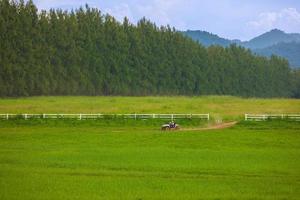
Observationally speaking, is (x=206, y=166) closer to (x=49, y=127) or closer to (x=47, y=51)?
(x=49, y=127)

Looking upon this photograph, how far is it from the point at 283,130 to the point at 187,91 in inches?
3925

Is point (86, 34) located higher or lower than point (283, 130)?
higher

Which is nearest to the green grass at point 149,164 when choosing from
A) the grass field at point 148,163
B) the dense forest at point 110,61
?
the grass field at point 148,163

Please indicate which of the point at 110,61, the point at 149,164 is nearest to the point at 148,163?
the point at 149,164

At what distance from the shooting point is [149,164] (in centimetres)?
3325

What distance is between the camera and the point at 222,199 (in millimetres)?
23781

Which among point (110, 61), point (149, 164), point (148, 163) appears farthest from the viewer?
point (110, 61)

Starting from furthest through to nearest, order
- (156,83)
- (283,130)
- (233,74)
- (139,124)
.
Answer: (233,74)
(156,83)
(139,124)
(283,130)

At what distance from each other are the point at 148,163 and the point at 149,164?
410 millimetres

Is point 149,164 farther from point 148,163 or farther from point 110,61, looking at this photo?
point 110,61

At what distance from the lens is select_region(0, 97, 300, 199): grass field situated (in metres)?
25.2

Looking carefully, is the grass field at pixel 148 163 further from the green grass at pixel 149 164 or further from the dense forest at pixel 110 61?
the dense forest at pixel 110 61

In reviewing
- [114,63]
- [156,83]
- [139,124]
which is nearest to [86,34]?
[114,63]

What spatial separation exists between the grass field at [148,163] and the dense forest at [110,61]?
6343cm
